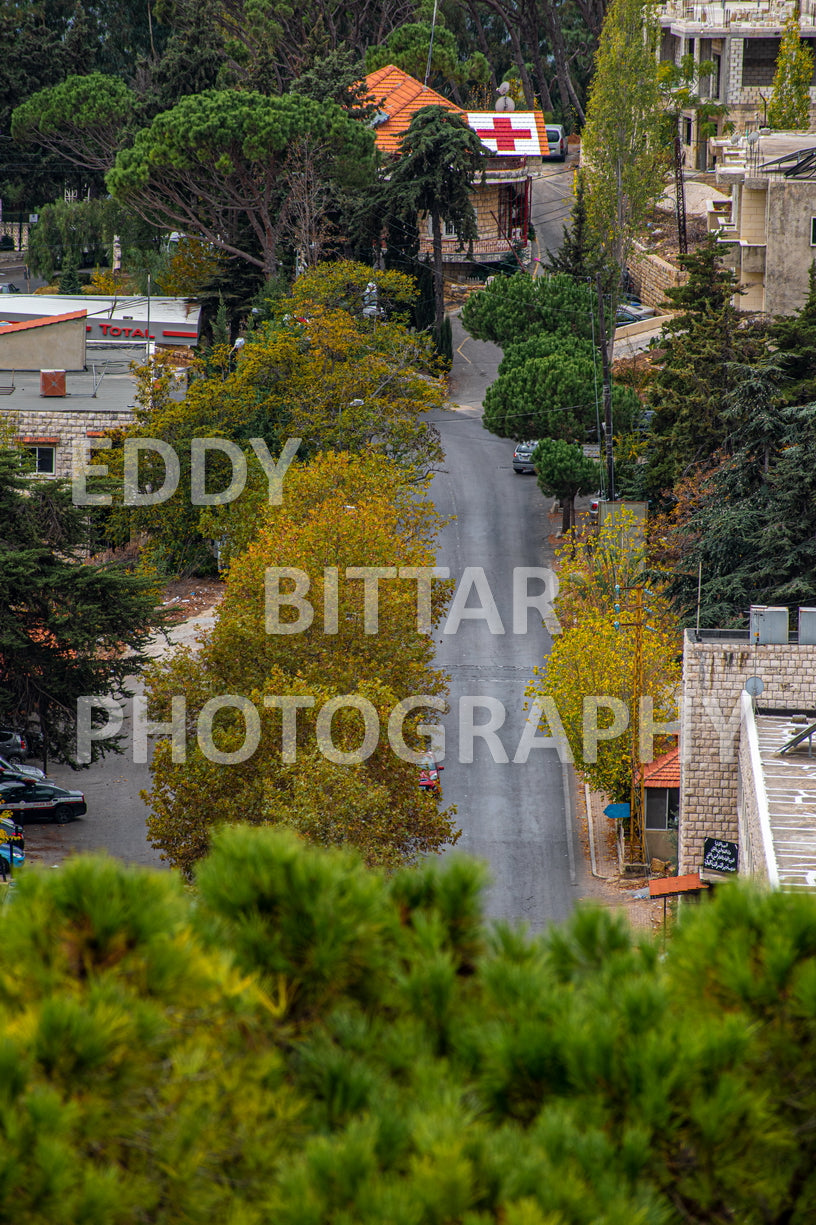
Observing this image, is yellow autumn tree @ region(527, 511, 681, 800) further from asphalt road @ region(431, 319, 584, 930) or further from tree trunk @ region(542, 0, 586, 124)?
tree trunk @ region(542, 0, 586, 124)

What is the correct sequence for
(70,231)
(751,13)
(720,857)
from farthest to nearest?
(751,13) < (70,231) < (720,857)

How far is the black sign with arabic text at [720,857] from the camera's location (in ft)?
95.1

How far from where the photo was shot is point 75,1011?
8.04 meters

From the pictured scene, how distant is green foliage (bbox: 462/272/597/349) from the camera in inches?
2418

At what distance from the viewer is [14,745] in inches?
1665

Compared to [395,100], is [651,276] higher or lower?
lower

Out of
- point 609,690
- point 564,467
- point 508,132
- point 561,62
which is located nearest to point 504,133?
point 508,132

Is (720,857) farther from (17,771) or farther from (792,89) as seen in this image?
(792,89)

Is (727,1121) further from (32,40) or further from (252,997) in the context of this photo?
(32,40)

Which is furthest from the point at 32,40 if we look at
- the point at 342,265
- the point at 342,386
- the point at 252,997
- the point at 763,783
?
the point at 252,997

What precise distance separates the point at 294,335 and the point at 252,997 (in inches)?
1854

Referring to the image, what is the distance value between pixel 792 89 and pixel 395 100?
20.0 m

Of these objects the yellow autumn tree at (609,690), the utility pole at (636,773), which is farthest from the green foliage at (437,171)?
the utility pole at (636,773)

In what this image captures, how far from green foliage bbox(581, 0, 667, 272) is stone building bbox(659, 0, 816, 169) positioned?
22.1 m
